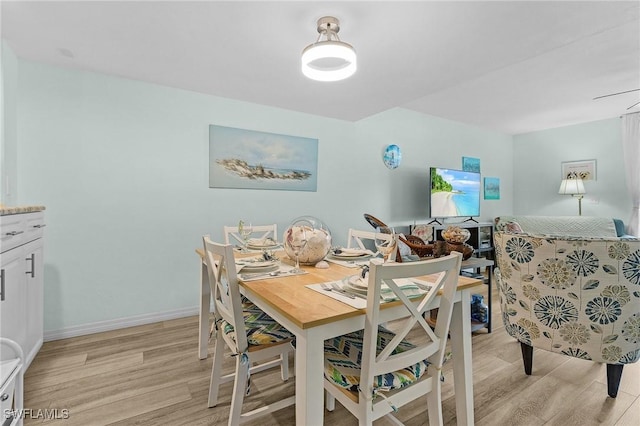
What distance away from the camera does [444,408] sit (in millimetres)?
1629

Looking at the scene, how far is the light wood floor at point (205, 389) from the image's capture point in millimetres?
1553

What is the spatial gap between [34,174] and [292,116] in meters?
2.34

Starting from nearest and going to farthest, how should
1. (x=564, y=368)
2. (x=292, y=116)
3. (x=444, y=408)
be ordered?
1. (x=444, y=408)
2. (x=564, y=368)
3. (x=292, y=116)

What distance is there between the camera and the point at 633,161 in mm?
4535

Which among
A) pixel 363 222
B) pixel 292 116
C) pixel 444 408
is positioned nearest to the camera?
pixel 444 408

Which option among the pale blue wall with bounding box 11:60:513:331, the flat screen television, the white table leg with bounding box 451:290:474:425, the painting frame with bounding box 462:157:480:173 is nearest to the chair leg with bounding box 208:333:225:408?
the white table leg with bounding box 451:290:474:425

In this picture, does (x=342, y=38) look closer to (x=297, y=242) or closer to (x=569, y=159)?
(x=297, y=242)

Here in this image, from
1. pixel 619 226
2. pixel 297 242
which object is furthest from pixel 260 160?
pixel 619 226

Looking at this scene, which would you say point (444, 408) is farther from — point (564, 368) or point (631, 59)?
point (631, 59)

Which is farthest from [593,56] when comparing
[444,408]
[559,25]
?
[444,408]

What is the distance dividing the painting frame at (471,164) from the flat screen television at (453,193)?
258mm

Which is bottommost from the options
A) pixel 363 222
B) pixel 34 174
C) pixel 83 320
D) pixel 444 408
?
pixel 444 408

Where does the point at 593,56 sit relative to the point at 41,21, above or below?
above

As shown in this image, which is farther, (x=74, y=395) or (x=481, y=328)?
(x=481, y=328)
